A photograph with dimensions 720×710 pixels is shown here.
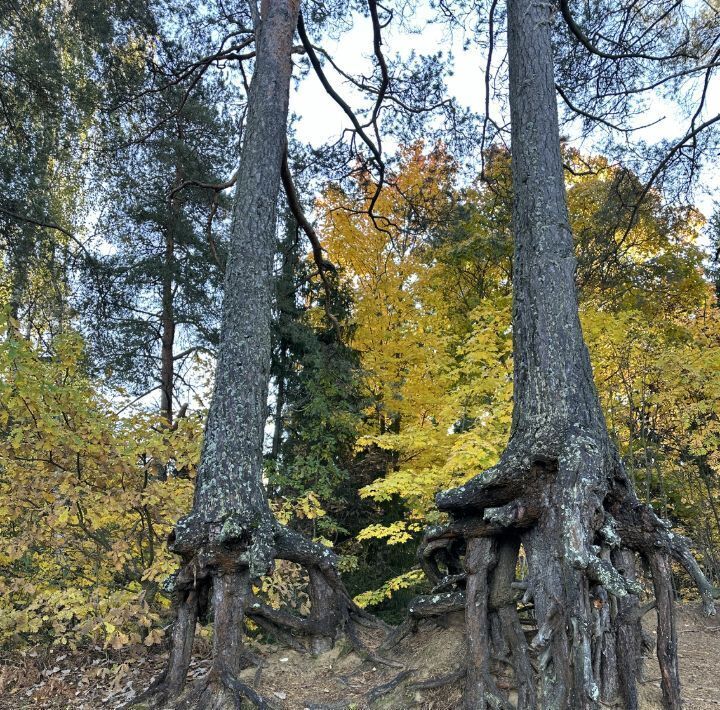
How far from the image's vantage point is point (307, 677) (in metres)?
4.39

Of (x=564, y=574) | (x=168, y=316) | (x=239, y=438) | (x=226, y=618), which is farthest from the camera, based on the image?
(x=168, y=316)

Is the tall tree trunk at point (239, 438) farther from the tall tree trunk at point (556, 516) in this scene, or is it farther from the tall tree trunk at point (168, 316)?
the tall tree trunk at point (168, 316)

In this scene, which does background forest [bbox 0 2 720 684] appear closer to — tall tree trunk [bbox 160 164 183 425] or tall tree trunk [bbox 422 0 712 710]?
tall tree trunk [bbox 160 164 183 425]

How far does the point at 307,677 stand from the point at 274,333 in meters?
6.46

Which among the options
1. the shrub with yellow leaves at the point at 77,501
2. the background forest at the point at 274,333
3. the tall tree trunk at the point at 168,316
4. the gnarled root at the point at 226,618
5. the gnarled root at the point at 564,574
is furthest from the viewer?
the tall tree trunk at the point at 168,316

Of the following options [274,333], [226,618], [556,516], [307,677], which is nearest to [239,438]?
[226,618]

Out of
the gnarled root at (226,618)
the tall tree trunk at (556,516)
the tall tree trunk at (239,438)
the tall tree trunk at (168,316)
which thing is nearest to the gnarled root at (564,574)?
the tall tree trunk at (556,516)

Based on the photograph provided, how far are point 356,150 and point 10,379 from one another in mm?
5530

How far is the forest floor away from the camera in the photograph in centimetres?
390

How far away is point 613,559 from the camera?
11.7 ft

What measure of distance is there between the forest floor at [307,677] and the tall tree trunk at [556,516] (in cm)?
49

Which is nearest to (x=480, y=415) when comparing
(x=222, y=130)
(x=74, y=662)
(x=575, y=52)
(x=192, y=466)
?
(x=192, y=466)

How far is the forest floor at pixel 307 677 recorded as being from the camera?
3904 mm

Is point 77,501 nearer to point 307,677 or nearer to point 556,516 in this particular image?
point 307,677
